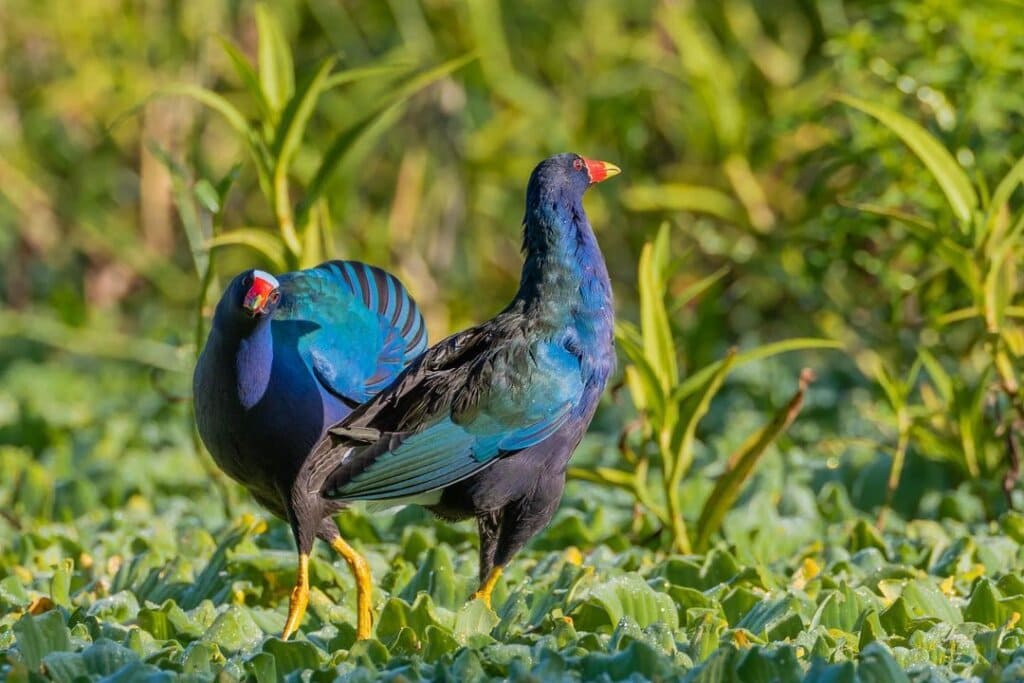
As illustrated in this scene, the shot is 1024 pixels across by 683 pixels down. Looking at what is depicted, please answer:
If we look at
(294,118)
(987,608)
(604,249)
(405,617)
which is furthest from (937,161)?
(604,249)

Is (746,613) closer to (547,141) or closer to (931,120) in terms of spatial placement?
(931,120)

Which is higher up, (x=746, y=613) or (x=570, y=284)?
(x=570, y=284)

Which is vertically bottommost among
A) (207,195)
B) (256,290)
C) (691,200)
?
(691,200)

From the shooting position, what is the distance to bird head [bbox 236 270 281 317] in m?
3.25

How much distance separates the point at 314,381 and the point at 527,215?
56cm

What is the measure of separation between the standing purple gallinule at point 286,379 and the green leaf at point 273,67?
2.25ft

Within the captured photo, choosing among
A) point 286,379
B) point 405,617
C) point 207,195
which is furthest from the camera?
point 207,195

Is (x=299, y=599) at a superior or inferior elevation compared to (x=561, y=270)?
inferior

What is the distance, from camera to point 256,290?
3.25m

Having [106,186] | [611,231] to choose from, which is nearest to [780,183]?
[611,231]

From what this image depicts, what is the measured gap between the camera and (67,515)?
4723mm

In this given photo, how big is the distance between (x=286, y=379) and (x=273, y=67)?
114 cm

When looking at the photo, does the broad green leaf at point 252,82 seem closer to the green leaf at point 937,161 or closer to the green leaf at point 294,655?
the green leaf at point 937,161

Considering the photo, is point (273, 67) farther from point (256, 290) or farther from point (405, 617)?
point (405, 617)
